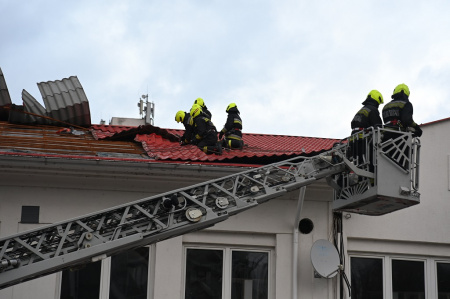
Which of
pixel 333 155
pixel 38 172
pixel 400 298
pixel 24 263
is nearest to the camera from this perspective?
pixel 24 263

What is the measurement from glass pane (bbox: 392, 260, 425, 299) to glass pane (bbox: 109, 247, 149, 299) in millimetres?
3869

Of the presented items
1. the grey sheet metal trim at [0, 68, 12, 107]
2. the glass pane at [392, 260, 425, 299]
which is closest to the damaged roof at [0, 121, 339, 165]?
the grey sheet metal trim at [0, 68, 12, 107]

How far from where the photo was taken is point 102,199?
10758 mm

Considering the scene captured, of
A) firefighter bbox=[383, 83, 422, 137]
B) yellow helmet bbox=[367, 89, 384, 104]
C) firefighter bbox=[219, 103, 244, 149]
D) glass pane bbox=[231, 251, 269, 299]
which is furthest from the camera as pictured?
firefighter bbox=[219, 103, 244, 149]

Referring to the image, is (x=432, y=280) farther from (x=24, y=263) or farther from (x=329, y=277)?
(x=24, y=263)

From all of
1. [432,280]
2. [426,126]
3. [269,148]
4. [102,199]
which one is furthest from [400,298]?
[102,199]

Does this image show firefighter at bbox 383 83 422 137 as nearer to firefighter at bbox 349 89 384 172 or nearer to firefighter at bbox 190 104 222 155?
firefighter at bbox 349 89 384 172

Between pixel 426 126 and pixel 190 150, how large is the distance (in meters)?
3.87

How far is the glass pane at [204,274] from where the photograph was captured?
35.8 ft

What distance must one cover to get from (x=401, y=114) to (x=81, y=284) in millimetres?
5174

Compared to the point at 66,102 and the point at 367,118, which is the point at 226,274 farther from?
the point at 66,102

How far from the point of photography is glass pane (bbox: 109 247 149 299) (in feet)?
35.1

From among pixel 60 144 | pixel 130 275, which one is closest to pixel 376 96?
pixel 130 275

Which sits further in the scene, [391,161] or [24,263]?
[391,161]
